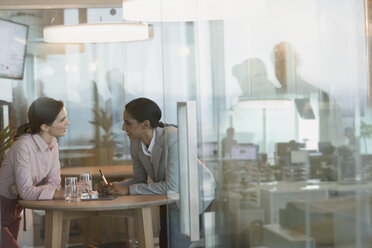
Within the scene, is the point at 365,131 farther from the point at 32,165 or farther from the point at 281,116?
the point at 32,165

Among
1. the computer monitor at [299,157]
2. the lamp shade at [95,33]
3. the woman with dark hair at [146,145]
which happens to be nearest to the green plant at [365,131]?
the computer monitor at [299,157]

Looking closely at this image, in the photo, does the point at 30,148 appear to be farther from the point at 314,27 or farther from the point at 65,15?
the point at 65,15

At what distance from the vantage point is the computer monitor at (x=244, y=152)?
2201mm

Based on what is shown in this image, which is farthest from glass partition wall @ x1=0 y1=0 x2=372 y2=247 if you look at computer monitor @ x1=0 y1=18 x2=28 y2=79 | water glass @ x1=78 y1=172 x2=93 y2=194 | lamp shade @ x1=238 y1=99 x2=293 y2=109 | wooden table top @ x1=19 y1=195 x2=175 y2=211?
computer monitor @ x1=0 y1=18 x2=28 y2=79

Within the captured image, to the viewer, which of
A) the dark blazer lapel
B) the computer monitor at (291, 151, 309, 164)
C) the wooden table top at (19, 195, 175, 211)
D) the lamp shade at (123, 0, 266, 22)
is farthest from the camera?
the dark blazer lapel

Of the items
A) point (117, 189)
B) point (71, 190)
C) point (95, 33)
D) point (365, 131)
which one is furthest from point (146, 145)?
point (95, 33)

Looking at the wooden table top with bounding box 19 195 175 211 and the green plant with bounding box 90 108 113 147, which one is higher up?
the green plant with bounding box 90 108 113 147

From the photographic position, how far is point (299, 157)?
210 cm

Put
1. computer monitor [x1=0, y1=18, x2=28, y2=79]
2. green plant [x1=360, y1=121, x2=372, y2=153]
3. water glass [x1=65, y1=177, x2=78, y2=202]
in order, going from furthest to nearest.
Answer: computer monitor [x1=0, y1=18, x2=28, y2=79] → water glass [x1=65, y1=177, x2=78, y2=202] → green plant [x1=360, y1=121, x2=372, y2=153]

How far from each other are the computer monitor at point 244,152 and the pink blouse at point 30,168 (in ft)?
4.35

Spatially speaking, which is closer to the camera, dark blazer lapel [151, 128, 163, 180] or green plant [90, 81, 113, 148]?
dark blazer lapel [151, 128, 163, 180]

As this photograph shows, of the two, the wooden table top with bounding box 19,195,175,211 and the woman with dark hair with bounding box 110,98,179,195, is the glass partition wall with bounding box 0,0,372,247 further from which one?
the woman with dark hair with bounding box 110,98,179,195

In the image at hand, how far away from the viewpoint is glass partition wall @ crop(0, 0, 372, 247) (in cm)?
199

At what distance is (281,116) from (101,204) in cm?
117
